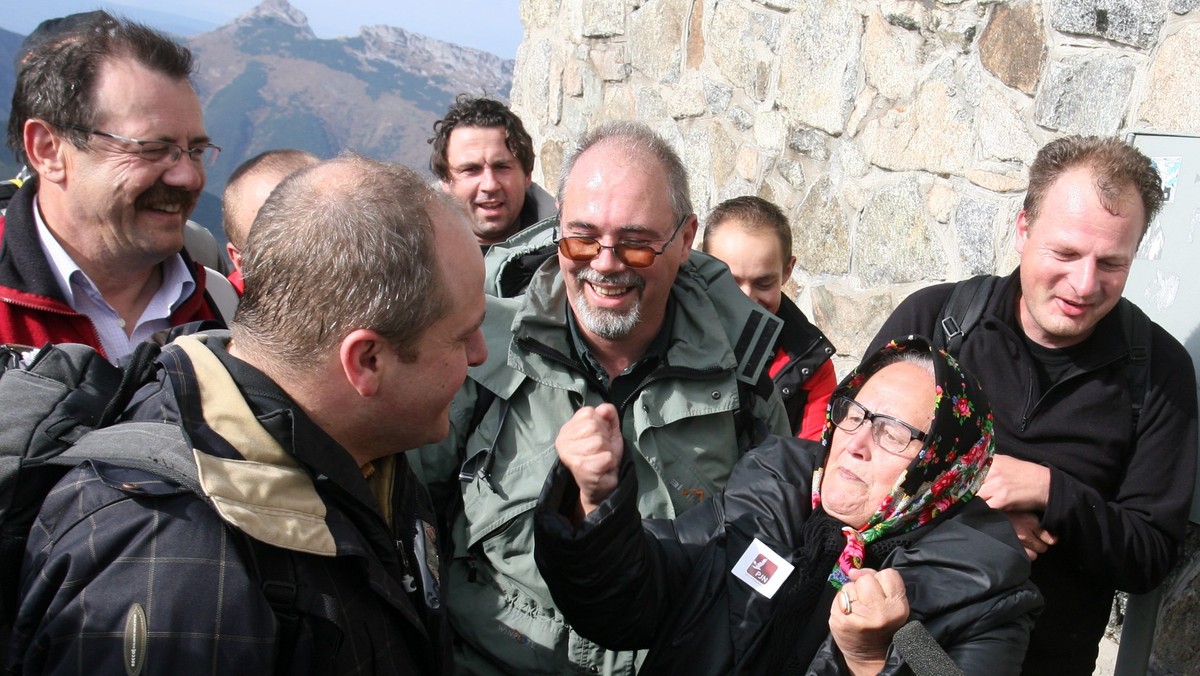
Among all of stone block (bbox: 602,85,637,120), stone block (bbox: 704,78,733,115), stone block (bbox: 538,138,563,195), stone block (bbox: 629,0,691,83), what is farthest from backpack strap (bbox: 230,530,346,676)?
stone block (bbox: 538,138,563,195)

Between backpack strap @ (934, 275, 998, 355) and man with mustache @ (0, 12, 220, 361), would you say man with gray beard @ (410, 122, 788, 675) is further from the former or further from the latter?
man with mustache @ (0, 12, 220, 361)

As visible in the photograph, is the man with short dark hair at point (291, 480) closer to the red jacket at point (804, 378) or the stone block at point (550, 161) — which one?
the red jacket at point (804, 378)

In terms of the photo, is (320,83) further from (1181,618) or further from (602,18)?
(1181,618)

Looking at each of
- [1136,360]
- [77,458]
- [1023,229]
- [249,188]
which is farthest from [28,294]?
[1136,360]

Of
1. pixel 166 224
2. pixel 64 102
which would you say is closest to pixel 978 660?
pixel 166 224

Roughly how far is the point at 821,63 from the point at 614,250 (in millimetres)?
2373

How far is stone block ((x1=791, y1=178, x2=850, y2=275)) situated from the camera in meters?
3.99

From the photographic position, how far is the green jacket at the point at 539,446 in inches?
73.8

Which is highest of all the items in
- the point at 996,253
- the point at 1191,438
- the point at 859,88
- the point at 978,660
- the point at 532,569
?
the point at 859,88

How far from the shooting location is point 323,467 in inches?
48.9

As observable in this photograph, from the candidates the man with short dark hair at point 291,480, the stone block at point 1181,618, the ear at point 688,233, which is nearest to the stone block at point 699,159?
the ear at point 688,233

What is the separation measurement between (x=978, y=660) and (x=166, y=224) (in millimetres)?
1871

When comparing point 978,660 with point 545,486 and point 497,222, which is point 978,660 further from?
point 497,222

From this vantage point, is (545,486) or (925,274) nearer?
(545,486)
